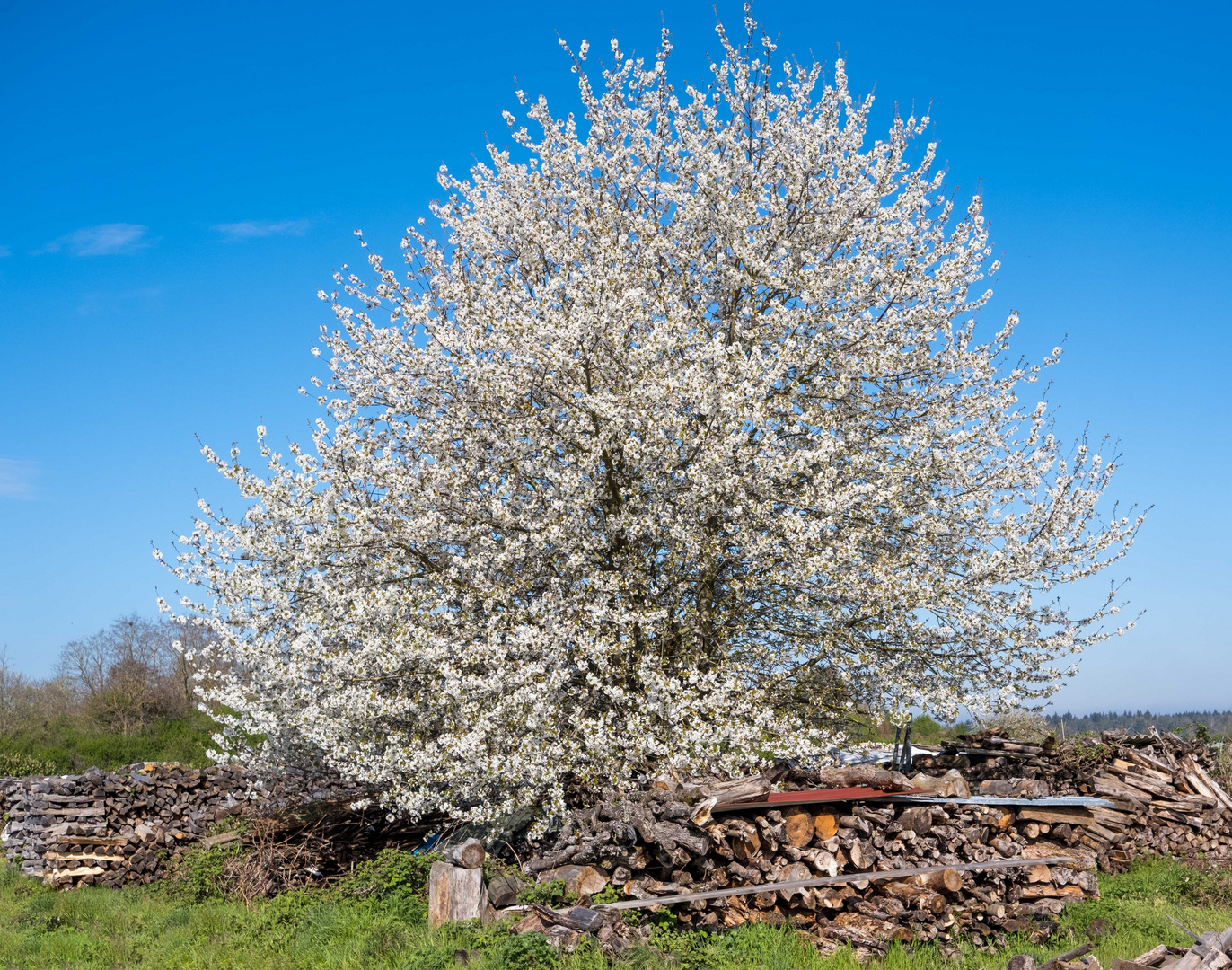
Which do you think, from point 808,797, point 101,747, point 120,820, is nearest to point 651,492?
point 808,797

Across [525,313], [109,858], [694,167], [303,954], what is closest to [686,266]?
[694,167]

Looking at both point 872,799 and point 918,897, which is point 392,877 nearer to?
point 872,799

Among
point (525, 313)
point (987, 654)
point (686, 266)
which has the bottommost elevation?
point (987, 654)

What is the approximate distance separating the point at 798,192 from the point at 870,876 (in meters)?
9.38

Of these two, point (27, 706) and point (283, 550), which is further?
point (27, 706)

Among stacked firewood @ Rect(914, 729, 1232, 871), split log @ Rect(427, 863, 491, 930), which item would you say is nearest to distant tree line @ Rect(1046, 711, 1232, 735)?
stacked firewood @ Rect(914, 729, 1232, 871)

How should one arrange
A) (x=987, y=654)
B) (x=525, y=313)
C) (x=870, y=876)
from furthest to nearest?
(x=987, y=654) → (x=525, y=313) → (x=870, y=876)

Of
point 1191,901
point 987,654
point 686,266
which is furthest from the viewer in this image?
point 686,266

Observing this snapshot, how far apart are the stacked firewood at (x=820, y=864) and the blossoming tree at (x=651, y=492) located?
896 mm

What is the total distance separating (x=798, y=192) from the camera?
13258mm

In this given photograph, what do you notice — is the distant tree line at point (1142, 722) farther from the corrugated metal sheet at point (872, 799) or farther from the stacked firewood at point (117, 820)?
the stacked firewood at point (117, 820)

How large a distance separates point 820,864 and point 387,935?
14.4 ft

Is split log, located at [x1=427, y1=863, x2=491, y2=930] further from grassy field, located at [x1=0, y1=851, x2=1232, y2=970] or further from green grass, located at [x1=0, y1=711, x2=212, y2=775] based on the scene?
green grass, located at [x1=0, y1=711, x2=212, y2=775]

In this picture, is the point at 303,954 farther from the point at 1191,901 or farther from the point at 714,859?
the point at 1191,901
